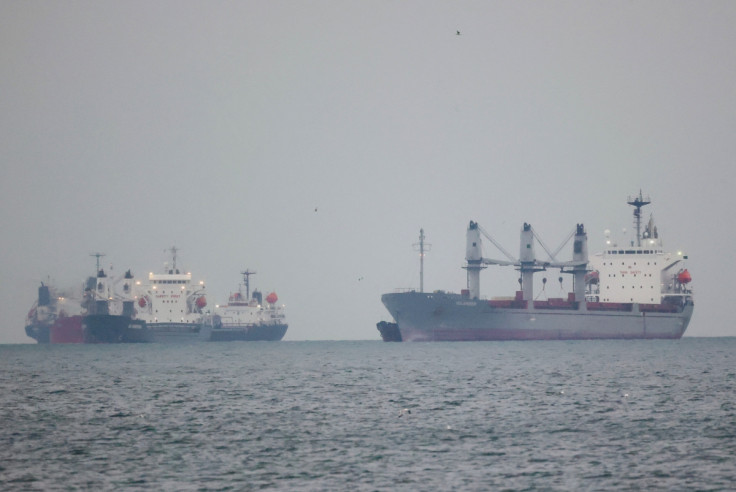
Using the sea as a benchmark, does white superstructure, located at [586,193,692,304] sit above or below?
above

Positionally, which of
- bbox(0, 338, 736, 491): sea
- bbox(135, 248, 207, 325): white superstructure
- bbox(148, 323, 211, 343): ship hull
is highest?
bbox(135, 248, 207, 325): white superstructure

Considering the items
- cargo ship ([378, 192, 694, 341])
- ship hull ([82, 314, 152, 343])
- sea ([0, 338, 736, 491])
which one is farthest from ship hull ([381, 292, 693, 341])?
sea ([0, 338, 736, 491])

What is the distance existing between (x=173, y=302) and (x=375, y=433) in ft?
484

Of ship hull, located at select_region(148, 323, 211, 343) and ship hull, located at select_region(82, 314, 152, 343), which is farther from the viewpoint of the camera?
ship hull, located at select_region(148, 323, 211, 343)

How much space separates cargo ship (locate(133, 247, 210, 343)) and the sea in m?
108

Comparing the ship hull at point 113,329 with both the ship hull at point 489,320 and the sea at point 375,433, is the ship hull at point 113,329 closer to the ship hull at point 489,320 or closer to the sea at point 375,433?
the ship hull at point 489,320

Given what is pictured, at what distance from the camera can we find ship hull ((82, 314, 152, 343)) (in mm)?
174375

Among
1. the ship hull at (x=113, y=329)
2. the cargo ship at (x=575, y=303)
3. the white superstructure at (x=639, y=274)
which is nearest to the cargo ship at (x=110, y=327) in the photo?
the ship hull at (x=113, y=329)

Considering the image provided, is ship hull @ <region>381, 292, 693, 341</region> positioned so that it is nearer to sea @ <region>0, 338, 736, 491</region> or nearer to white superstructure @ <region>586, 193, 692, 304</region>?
white superstructure @ <region>586, 193, 692, 304</region>

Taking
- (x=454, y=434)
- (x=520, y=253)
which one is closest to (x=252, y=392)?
(x=454, y=434)

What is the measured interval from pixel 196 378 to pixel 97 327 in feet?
334

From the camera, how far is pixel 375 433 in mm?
41156

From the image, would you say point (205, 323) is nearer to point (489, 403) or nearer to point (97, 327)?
point (97, 327)

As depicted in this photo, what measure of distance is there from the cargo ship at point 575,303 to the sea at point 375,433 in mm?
59313
